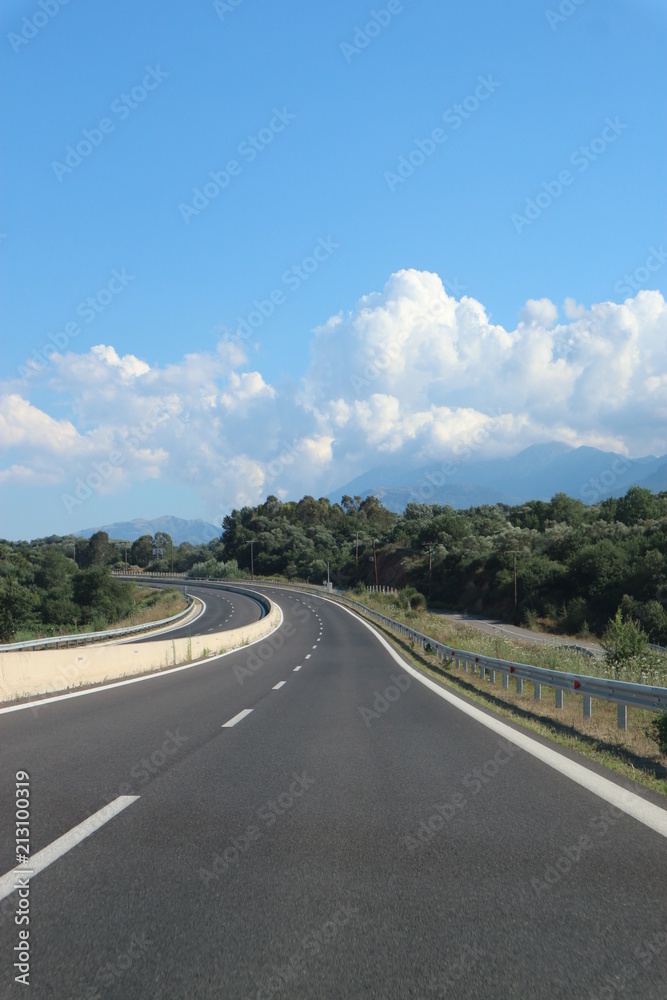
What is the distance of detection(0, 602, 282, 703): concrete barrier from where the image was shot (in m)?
14.2

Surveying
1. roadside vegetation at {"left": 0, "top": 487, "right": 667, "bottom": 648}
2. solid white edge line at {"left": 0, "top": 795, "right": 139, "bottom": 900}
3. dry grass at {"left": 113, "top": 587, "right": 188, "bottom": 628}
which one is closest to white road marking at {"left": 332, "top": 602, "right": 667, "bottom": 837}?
solid white edge line at {"left": 0, "top": 795, "right": 139, "bottom": 900}

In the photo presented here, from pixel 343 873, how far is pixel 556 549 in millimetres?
91999

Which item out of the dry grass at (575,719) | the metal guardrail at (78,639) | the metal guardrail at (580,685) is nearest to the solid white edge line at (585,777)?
the dry grass at (575,719)

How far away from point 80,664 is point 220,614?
53.5 meters

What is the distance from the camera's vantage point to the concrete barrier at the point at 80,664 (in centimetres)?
1419

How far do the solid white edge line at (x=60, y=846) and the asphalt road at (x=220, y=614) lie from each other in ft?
99.6

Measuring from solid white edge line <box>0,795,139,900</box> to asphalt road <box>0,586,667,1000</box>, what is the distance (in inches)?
2.5

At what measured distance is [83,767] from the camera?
26.4 ft

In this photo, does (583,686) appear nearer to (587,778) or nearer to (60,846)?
(587,778)

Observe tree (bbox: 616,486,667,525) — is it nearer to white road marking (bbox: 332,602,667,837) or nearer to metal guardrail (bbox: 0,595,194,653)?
metal guardrail (bbox: 0,595,194,653)

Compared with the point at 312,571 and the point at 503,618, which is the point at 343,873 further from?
the point at 312,571

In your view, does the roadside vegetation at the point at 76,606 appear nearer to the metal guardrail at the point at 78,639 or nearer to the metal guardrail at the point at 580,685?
the metal guardrail at the point at 78,639

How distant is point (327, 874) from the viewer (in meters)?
4.82

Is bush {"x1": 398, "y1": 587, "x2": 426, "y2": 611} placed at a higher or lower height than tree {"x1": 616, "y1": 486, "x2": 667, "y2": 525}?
lower
